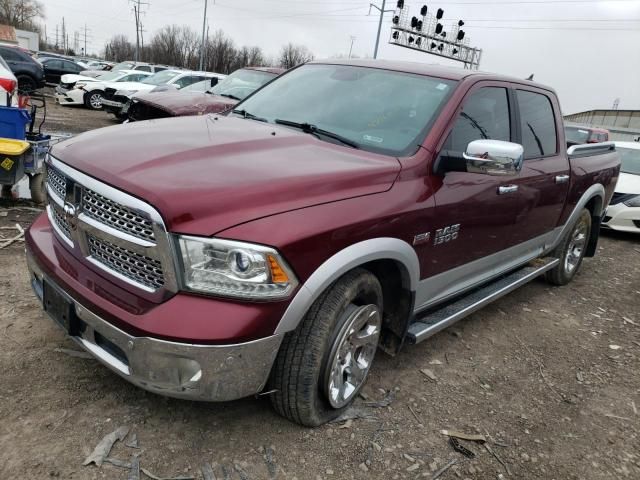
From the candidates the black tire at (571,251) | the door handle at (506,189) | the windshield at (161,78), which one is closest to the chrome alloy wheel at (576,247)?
the black tire at (571,251)

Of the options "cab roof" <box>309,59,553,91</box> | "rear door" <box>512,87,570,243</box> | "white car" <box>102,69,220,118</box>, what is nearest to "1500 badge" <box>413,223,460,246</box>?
"rear door" <box>512,87,570,243</box>

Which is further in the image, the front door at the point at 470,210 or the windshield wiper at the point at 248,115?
the windshield wiper at the point at 248,115

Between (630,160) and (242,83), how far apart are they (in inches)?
279

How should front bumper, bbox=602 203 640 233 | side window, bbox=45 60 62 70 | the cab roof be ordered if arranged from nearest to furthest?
the cab roof < front bumper, bbox=602 203 640 233 < side window, bbox=45 60 62 70

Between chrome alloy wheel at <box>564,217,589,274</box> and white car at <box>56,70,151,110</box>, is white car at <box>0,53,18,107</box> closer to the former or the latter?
chrome alloy wheel at <box>564,217,589,274</box>

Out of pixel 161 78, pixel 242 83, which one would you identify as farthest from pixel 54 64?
pixel 242 83

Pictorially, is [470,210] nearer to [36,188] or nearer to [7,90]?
[36,188]

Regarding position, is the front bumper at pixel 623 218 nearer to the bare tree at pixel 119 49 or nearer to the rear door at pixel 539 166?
the rear door at pixel 539 166

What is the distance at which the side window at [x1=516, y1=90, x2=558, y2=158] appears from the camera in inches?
158

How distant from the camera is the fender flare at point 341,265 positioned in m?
2.22

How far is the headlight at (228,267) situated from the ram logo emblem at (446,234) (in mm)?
1195

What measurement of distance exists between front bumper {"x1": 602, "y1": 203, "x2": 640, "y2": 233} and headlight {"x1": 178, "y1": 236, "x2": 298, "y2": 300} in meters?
7.72

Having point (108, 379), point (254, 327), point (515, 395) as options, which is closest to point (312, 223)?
point (254, 327)

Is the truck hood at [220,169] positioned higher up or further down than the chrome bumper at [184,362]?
higher up
